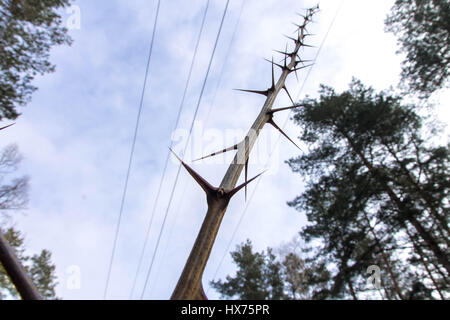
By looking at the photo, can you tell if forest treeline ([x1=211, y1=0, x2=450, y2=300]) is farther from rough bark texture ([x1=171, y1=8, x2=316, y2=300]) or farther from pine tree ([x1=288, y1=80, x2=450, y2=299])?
rough bark texture ([x1=171, y1=8, x2=316, y2=300])

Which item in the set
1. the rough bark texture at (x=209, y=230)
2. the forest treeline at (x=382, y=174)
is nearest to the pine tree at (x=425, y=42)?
the forest treeline at (x=382, y=174)

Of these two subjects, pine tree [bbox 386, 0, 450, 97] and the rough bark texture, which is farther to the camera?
pine tree [bbox 386, 0, 450, 97]

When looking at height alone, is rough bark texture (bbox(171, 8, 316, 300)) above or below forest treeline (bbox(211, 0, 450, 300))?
below

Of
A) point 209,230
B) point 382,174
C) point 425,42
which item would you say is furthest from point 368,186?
point 209,230

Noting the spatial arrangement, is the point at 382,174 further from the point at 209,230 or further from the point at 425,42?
the point at 209,230

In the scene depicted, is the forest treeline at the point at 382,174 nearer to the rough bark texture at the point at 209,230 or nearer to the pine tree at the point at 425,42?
the pine tree at the point at 425,42

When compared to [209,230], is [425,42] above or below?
above

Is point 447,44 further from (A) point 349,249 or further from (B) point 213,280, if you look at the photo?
(B) point 213,280

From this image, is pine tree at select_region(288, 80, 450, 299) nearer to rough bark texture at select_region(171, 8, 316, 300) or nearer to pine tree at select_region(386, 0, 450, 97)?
pine tree at select_region(386, 0, 450, 97)

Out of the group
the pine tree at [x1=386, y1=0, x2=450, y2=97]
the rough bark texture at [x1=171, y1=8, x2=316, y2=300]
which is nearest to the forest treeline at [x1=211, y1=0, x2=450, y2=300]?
the pine tree at [x1=386, y1=0, x2=450, y2=97]

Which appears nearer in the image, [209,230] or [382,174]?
[209,230]

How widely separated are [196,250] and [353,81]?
1651 cm
